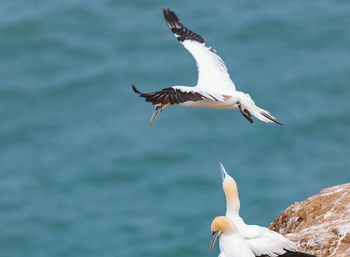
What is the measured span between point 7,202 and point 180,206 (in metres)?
4.20

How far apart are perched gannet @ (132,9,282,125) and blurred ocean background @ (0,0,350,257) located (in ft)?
26.0

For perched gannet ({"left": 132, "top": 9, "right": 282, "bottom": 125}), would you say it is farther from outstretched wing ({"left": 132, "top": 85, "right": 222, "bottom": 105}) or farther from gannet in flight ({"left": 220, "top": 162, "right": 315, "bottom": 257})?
gannet in flight ({"left": 220, "top": 162, "right": 315, "bottom": 257})

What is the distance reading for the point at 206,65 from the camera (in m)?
11.7

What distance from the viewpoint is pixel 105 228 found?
2072 cm

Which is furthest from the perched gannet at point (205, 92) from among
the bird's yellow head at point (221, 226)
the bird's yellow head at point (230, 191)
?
the bird's yellow head at point (221, 226)

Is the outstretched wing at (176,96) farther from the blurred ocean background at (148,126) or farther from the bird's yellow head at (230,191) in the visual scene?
the blurred ocean background at (148,126)

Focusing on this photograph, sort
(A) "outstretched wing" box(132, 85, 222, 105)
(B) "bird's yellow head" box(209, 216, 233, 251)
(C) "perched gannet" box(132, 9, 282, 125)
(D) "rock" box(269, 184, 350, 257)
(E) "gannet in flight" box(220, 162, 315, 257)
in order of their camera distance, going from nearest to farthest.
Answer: (E) "gannet in flight" box(220, 162, 315, 257)
(B) "bird's yellow head" box(209, 216, 233, 251)
(D) "rock" box(269, 184, 350, 257)
(A) "outstretched wing" box(132, 85, 222, 105)
(C) "perched gannet" box(132, 9, 282, 125)

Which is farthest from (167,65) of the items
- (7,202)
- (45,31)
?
(7,202)

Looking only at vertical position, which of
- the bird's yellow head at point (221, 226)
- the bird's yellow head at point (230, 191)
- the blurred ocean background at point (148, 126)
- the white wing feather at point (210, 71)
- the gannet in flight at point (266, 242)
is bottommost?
the gannet in flight at point (266, 242)

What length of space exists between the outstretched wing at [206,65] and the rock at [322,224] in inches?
82.8

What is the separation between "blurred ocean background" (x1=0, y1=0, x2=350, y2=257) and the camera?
67.5ft

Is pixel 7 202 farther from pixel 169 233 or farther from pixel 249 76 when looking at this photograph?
pixel 249 76

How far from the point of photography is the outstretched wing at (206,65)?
1081 centimetres

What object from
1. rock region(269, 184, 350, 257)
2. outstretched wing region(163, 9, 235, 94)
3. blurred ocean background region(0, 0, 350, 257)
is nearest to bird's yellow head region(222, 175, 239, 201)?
rock region(269, 184, 350, 257)
